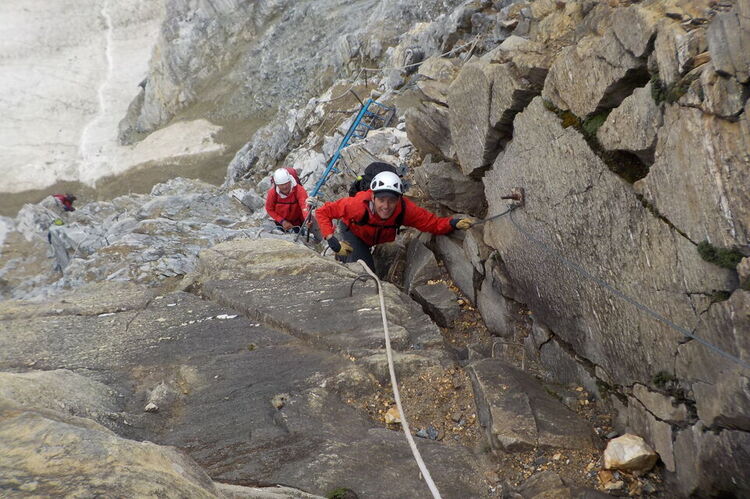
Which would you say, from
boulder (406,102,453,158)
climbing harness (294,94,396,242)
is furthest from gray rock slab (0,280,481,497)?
climbing harness (294,94,396,242)

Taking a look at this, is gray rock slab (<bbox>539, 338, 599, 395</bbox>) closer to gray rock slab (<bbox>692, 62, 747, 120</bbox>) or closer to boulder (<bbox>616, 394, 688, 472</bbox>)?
boulder (<bbox>616, 394, 688, 472</bbox>)

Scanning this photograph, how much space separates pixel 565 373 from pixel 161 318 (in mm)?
5816

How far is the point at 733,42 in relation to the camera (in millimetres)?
3932

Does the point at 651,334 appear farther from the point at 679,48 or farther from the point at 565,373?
the point at 679,48

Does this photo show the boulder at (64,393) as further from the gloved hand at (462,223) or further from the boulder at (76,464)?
the gloved hand at (462,223)

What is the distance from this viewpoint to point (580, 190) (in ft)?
19.9

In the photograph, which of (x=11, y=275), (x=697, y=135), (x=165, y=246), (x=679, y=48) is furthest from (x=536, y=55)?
(x=11, y=275)

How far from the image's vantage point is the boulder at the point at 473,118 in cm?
771

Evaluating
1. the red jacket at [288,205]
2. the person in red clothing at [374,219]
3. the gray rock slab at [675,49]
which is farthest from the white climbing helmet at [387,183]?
the red jacket at [288,205]

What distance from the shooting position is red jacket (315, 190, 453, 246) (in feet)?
29.9

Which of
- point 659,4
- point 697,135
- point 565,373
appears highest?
point 659,4

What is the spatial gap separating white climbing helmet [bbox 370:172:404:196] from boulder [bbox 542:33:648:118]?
9.47 ft

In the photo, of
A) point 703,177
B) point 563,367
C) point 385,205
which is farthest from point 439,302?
point 703,177

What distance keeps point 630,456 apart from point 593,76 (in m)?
3.90
